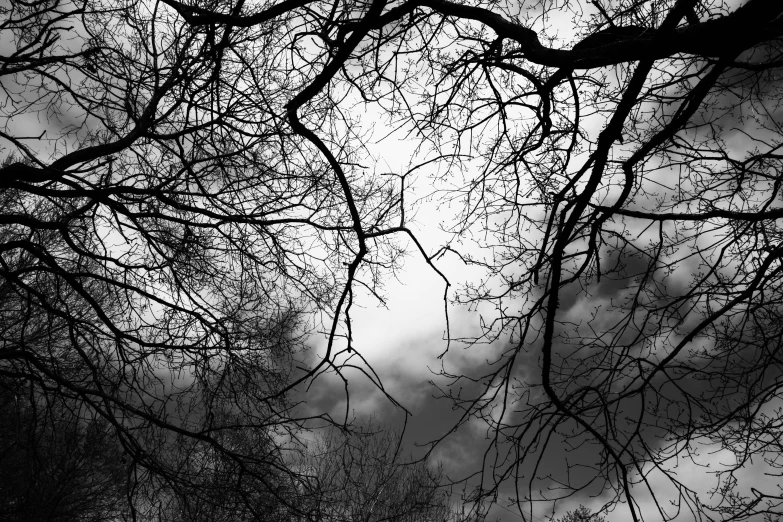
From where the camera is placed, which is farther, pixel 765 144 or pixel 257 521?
pixel 257 521

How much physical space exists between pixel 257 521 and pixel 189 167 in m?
3.22

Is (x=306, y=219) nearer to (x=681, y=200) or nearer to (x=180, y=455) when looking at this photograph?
(x=180, y=455)

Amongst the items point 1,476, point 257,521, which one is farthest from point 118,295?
point 1,476

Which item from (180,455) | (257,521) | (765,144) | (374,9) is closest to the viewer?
(374,9)

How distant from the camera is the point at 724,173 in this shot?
443 centimetres

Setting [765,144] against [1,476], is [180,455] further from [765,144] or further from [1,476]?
[1,476]

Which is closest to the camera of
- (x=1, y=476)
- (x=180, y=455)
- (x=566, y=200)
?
(x=566, y=200)

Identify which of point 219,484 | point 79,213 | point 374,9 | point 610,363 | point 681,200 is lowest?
point 219,484

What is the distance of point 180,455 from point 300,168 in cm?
308

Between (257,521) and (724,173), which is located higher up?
(724,173)

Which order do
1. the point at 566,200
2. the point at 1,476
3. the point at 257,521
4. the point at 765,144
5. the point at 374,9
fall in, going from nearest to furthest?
the point at 374,9 → the point at 566,200 → the point at 765,144 → the point at 257,521 → the point at 1,476

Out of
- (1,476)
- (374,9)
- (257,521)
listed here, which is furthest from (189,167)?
(1,476)

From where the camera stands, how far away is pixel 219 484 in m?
4.91

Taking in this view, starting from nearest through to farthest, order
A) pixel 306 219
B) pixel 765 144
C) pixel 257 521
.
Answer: pixel 765 144 → pixel 257 521 → pixel 306 219
